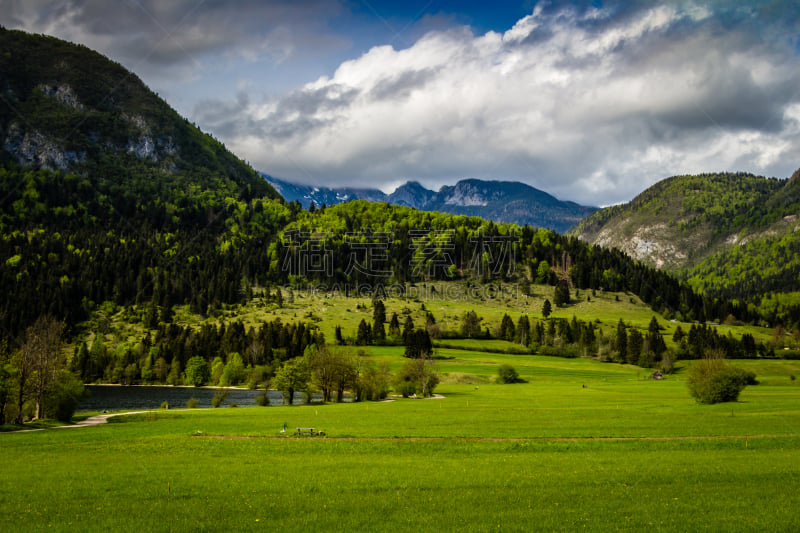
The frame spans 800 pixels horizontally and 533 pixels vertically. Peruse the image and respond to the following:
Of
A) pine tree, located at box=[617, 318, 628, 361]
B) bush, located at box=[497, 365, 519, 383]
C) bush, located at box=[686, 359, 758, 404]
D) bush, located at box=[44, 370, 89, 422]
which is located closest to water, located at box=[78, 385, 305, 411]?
bush, located at box=[44, 370, 89, 422]

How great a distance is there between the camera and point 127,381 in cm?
15675

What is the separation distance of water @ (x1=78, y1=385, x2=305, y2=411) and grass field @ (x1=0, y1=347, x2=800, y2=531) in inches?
2270

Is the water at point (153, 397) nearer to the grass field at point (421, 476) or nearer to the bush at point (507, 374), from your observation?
the bush at point (507, 374)

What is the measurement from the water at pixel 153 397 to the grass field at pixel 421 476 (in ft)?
189

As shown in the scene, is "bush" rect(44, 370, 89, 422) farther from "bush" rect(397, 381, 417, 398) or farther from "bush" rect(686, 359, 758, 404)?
"bush" rect(686, 359, 758, 404)

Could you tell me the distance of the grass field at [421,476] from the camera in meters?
18.5

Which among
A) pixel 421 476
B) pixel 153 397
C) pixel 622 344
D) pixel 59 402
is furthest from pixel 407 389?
pixel 622 344

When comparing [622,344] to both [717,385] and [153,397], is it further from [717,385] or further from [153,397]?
[153,397]

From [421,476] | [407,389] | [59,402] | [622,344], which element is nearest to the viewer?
[421,476]

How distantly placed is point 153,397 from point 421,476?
114700mm

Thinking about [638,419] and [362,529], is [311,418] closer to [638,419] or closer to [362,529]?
[638,419]

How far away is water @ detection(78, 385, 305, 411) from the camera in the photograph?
334ft

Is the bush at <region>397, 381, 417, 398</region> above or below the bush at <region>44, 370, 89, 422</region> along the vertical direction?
below

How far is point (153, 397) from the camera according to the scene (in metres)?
120
